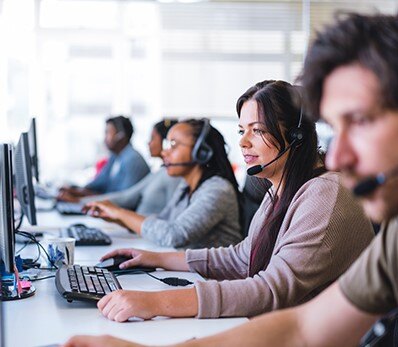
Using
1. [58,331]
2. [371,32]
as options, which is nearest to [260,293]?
[58,331]

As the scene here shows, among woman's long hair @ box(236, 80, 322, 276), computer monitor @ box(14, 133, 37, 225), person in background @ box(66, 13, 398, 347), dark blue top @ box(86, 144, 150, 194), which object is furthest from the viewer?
dark blue top @ box(86, 144, 150, 194)

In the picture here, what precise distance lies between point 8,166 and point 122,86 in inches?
209

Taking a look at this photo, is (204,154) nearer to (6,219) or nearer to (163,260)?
(163,260)

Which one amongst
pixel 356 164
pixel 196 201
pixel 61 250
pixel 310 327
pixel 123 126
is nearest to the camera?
pixel 356 164

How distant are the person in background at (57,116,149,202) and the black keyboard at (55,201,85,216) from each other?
410 mm

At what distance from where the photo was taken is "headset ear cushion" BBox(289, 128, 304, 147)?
1895 millimetres

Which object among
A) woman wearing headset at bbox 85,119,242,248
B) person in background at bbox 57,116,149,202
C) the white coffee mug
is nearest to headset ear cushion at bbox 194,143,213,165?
woman wearing headset at bbox 85,119,242,248

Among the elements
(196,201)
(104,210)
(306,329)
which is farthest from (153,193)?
(306,329)

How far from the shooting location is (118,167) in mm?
5020

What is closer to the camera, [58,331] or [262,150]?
[58,331]

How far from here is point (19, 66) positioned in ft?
22.8

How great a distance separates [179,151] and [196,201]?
34 cm

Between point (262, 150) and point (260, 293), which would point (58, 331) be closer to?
point (260, 293)

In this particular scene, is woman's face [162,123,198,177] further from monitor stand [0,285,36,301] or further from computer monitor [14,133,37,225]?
monitor stand [0,285,36,301]
